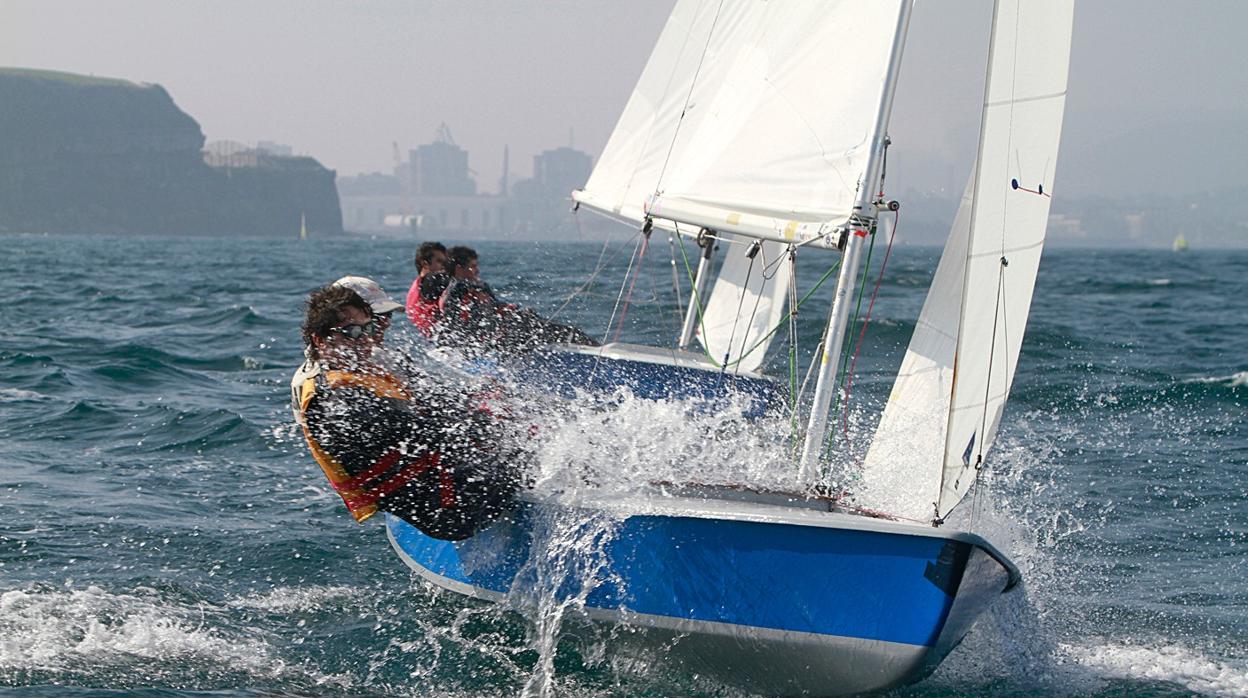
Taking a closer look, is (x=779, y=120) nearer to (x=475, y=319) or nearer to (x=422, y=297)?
(x=475, y=319)

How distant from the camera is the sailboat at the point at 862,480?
4.26 m

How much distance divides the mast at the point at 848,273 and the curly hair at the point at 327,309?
1661 mm

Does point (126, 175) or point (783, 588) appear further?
point (126, 175)

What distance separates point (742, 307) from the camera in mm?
9773

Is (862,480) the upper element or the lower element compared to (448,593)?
upper

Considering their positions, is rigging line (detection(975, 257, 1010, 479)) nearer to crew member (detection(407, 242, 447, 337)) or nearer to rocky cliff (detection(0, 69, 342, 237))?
crew member (detection(407, 242, 447, 337))

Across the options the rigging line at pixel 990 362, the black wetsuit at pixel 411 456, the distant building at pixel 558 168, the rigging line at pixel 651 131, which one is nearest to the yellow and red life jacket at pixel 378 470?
the black wetsuit at pixel 411 456

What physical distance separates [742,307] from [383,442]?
5.46m

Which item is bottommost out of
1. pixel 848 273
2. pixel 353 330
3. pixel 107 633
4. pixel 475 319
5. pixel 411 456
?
pixel 107 633

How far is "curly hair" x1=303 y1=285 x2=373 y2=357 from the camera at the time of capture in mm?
4594

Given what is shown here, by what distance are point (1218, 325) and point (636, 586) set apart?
15301 mm

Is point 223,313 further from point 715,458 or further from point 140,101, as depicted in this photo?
point 140,101

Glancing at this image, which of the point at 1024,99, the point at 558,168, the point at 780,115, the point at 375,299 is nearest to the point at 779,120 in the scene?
the point at 780,115

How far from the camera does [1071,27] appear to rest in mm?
4668
